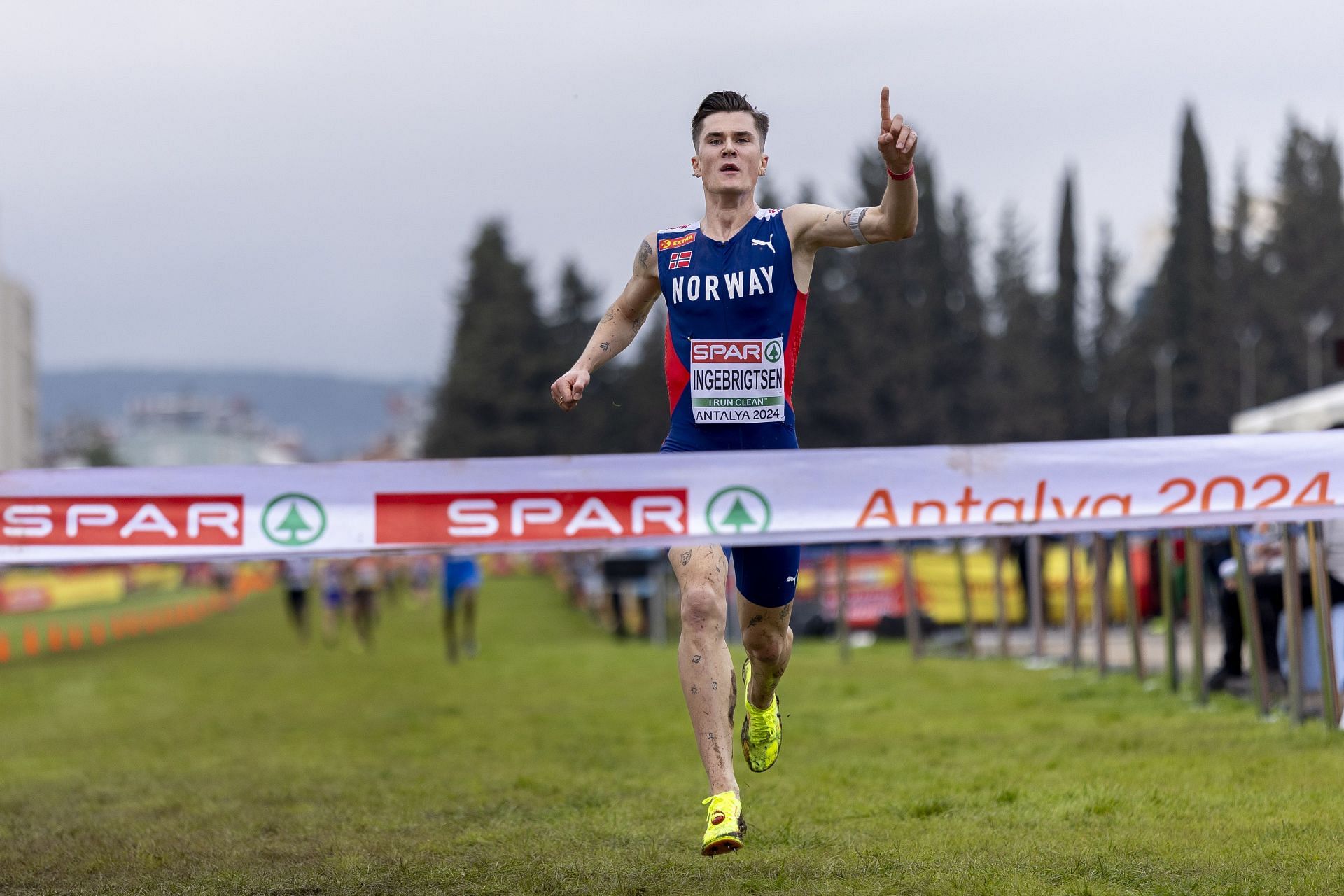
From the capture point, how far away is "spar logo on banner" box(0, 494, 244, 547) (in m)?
5.66

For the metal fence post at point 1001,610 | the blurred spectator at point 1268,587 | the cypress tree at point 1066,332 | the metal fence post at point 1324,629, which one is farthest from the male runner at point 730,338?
the cypress tree at point 1066,332

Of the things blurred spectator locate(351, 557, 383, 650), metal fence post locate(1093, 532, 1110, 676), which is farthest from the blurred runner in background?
metal fence post locate(1093, 532, 1110, 676)

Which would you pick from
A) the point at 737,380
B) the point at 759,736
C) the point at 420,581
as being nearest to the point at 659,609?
the point at 759,736

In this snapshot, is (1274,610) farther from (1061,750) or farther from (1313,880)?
(1313,880)

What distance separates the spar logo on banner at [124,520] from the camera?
5656 mm

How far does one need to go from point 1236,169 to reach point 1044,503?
358 feet

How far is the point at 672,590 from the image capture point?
32.7m

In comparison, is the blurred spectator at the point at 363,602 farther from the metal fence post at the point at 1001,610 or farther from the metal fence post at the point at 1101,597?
the metal fence post at the point at 1101,597

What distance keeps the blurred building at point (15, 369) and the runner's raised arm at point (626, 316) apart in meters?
87.4

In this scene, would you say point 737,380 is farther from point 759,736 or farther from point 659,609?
point 659,609

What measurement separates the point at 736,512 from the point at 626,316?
3.25 ft

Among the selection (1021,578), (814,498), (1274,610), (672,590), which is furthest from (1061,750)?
(672,590)

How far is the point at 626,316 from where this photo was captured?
20.7 ft

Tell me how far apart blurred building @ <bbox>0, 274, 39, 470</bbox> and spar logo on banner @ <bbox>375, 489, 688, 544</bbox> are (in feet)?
288
